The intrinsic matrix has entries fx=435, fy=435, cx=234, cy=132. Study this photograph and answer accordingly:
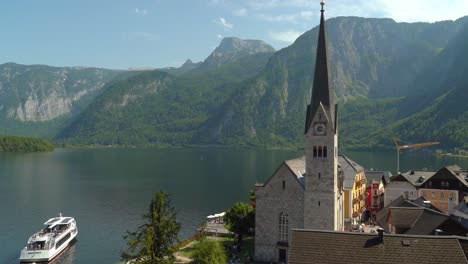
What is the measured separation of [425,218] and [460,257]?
25.2 m

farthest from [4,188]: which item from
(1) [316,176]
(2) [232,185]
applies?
(1) [316,176]

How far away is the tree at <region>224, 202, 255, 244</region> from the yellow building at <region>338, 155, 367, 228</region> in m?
17.9

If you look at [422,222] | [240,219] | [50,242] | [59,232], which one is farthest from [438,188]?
[59,232]

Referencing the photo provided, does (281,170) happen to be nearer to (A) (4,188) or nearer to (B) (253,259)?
(B) (253,259)

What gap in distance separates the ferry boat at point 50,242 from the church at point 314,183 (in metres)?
41.7

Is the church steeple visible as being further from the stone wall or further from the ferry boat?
the ferry boat

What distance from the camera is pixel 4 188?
504 feet

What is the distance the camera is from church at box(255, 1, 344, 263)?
185 ft

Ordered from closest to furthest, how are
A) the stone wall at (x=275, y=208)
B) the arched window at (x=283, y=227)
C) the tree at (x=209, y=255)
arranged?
the tree at (x=209, y=255) < the stone wall at (x=275, y=208) < the arched window at (x=283, y=227)

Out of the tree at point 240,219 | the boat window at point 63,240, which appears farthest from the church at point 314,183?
the boat window at point 63,240

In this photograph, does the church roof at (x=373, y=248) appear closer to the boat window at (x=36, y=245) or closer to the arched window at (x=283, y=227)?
the arched window at (x=283, y=227)

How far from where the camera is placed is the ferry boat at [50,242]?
75.4m

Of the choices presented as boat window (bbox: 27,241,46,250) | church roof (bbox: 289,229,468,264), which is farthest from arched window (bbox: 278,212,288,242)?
boat window (bbox: 27,241,46,250)

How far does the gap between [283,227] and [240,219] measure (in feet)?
42.6
